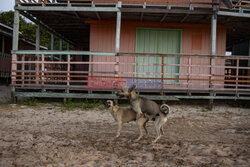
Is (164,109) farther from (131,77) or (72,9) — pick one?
(72,9)

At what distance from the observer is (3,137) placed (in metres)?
4.60

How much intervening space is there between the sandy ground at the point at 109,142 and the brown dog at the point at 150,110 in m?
0.34

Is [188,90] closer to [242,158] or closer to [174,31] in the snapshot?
[174,31]

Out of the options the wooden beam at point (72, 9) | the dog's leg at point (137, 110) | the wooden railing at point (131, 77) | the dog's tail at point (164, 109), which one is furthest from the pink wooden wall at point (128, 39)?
the dog's tail at point (164, 109)

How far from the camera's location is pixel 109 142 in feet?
14.6

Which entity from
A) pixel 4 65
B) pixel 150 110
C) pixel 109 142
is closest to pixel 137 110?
pixel 150 110

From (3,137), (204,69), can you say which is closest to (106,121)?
(3,137)

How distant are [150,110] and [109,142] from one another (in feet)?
3.67

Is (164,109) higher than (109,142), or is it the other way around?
(164,109)

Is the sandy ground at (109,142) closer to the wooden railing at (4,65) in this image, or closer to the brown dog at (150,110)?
the brown dog at (150,110)

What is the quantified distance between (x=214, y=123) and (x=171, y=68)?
190 inches

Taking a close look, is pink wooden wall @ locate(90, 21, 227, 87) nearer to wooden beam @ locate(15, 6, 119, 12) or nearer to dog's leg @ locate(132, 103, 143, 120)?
wooden beam @ locate(15, 6, 119, 12)

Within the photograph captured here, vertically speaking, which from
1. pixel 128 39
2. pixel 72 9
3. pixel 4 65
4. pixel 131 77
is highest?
pixel 72 9

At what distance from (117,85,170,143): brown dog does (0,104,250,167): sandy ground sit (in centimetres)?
34
